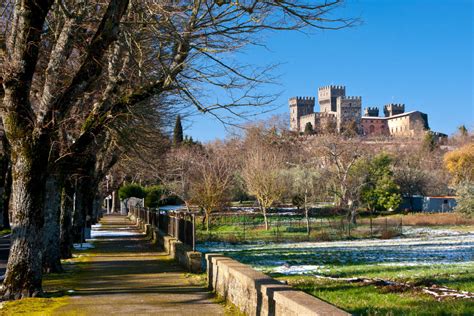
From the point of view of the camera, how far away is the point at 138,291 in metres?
11.9

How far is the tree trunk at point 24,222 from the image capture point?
10547 millimetres

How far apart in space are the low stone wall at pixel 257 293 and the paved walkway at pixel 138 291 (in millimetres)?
368

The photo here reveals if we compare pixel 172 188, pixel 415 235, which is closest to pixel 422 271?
pixel 415 235

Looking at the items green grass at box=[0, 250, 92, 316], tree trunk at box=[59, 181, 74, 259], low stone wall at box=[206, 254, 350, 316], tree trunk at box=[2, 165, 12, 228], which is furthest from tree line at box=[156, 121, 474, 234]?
low stone wall at box=[206, 254, 350, 316]

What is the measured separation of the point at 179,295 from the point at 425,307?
446 centimetres

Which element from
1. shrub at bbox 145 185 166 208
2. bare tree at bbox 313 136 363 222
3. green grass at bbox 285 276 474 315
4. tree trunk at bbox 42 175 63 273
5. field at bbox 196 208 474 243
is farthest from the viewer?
shrub at bbox 145 185 166 208

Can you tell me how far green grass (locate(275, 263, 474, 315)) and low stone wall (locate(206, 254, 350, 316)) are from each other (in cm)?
157

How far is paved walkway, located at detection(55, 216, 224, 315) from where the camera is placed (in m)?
9.80

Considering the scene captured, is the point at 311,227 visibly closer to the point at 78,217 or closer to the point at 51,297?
the point at 78,217

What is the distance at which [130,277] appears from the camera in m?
14.4

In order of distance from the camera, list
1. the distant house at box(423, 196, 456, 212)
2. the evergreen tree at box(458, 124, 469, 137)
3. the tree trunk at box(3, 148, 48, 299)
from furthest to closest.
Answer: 1. the evergreen tree at box(458, 124, 469, 137)
2. the distant house at box(423, 196, 456, 212)
3. the tree trunk at box(3, 148, 48, 299)

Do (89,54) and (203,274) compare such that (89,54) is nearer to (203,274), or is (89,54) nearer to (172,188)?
(203,274)

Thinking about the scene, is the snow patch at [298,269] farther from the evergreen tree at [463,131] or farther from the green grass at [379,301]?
the evergreen tree at [463,131]

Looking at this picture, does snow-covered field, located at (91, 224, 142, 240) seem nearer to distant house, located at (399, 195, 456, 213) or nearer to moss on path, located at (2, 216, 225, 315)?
moss on path, located at (2, 216, 225, 315)
